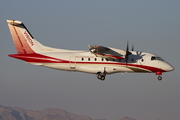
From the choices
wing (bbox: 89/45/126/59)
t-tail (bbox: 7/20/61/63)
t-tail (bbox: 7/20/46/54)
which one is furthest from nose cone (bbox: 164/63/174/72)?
t-tail (bbox: 7/20/46/54)

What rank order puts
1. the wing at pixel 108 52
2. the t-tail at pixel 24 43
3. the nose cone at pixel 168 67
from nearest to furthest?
the wing at pixel 108 52
the nose cone at pixel 168 67
the t-tail at pixel 24 43

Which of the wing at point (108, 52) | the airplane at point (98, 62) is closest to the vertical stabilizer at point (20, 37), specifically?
the airplane at point (98, 62)

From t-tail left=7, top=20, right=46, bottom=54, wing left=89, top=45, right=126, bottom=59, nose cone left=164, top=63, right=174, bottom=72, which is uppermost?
t-tail left=7, top=20, right=46, bottom=54

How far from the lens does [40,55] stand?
38906 millimetres

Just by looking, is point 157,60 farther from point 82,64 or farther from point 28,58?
point 28,58

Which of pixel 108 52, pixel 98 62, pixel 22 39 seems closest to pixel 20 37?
pixel 22 39

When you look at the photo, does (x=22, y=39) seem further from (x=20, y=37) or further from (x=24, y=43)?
(x=24, y=43)

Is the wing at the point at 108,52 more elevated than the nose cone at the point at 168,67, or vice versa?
the wing at the point at 108,52

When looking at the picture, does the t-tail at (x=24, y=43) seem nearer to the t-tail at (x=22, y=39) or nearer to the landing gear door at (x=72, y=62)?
the t-tail at (x=22, y=39)

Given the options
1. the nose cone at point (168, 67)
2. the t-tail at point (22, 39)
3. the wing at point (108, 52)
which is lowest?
the nose cone at point (168, 67)

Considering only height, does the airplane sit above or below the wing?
below

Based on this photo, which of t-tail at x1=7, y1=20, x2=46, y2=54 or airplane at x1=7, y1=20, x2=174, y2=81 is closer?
airplane at x1=7, y1=20, x2=174, y2=81

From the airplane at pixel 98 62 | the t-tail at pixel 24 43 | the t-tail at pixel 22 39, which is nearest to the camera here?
the airplane at pixel 98 62

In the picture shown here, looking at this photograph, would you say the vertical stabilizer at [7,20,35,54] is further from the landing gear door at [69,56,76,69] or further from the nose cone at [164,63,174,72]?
the nose cone at [164,63,174,72]
